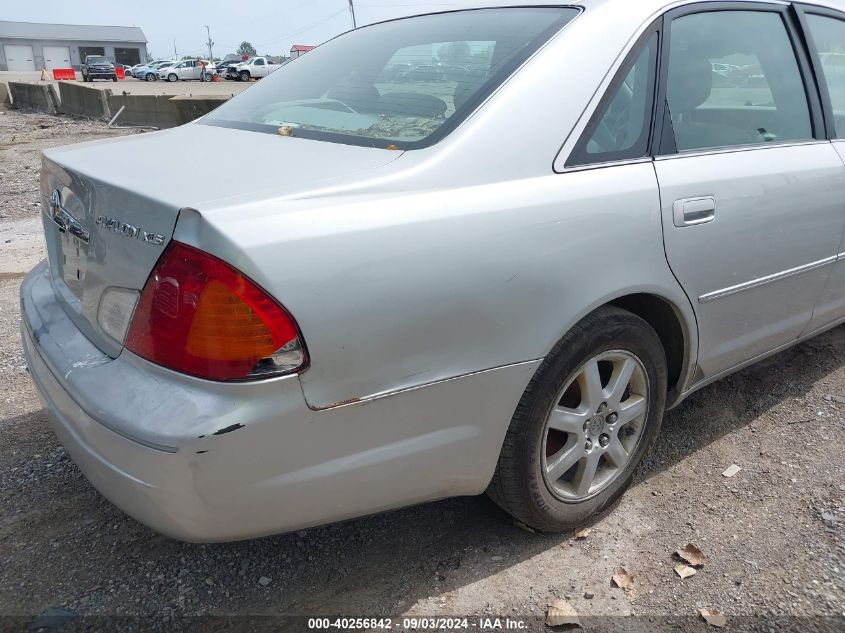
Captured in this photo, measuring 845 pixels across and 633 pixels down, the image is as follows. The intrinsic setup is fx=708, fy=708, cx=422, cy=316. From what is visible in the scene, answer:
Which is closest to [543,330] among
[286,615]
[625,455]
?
[625,455]

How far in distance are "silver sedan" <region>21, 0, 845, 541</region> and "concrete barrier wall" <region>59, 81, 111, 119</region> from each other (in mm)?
18707

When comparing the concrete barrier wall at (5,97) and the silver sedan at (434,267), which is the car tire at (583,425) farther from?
the concrete barrier wall at (5,97)

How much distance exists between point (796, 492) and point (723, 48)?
5.42 feet

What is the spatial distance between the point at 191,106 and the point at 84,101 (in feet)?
29.3

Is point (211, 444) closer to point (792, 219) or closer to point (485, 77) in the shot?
point (485, 77)

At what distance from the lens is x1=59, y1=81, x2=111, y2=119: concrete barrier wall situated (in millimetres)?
18980

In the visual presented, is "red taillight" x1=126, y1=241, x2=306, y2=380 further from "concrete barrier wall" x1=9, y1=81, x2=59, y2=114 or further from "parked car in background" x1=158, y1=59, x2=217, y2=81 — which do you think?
"parked car in background" x1=158, y1=59, x2=217, y2=81

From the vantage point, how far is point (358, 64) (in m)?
2.57

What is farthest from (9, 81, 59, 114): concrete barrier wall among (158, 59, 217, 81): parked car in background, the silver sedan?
the silver sedan

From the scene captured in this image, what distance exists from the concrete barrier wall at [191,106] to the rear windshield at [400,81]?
11101 mm

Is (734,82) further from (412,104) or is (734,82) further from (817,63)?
(412,104)

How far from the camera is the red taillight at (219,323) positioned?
1537mm

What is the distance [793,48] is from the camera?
2.86m

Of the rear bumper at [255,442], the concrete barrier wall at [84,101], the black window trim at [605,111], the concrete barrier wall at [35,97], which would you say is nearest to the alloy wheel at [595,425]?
the rear bumper at [255,442]
